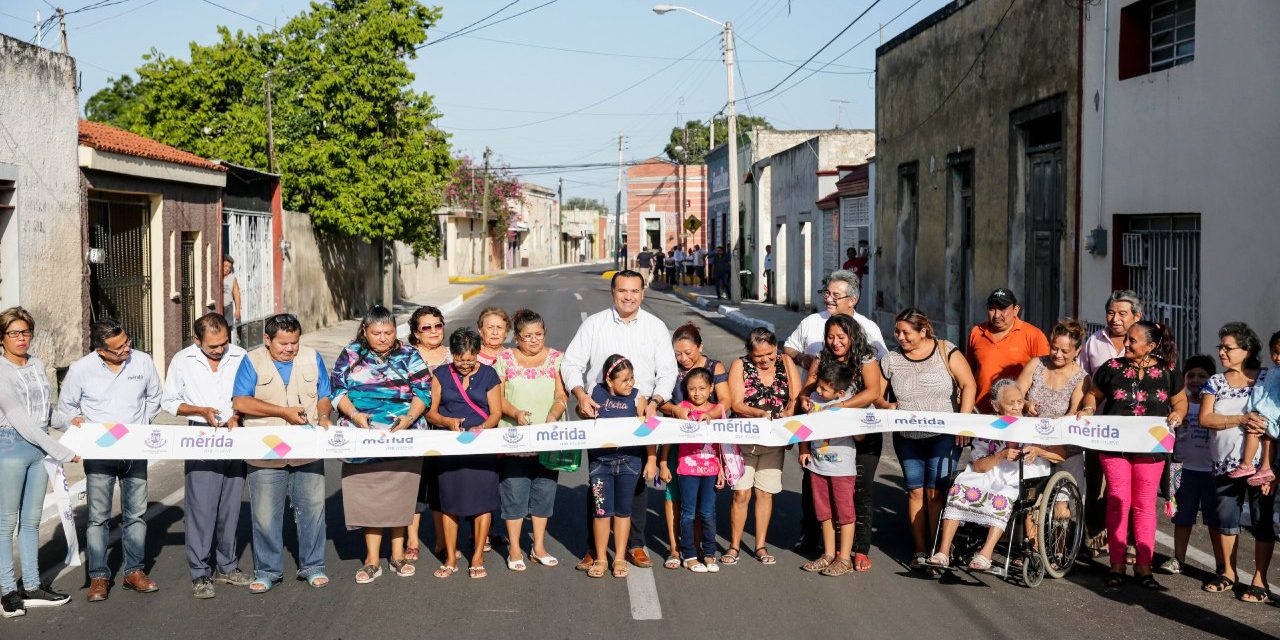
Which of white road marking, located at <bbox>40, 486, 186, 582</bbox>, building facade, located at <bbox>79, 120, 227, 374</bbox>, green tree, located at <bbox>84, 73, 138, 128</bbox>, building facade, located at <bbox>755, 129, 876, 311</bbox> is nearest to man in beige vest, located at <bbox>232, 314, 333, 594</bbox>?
white road marking, located at <bbox>40, 486, 186, 582</bbox>

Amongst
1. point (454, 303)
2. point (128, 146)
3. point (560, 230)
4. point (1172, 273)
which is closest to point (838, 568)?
point (1172, 273)

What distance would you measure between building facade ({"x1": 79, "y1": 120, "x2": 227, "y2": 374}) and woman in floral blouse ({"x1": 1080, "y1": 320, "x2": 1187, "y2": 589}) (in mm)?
11506

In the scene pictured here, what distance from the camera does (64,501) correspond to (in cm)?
687

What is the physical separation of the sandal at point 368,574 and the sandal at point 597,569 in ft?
4.05

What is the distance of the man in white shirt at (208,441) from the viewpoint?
22.4 feet

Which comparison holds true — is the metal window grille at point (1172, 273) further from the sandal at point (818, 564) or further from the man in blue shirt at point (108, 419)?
the man in blue shirt at point (108, 419)

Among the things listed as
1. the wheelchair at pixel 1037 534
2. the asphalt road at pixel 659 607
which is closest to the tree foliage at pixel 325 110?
the asphalt road at pixel 659 607

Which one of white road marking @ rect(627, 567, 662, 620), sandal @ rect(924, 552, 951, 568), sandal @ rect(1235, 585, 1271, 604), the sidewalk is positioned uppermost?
the sidewalk

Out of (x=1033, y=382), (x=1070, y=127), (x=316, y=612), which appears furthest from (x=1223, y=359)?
(x=1070, y=127)

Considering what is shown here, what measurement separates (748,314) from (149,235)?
15812 millimetres

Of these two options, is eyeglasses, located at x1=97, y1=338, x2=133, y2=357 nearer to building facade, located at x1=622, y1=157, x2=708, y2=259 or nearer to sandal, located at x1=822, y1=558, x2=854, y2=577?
sandal, located at x1=822, y1=558, x2=854, y2=577

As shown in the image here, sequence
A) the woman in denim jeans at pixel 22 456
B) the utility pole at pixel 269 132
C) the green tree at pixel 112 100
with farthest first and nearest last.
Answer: the green tree at pixel 112 100
the utility pole at pixel 269 132
the woman in denim jeans at pixel 22 456

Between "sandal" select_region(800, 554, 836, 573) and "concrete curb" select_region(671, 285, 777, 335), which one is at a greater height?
"concrete curb" select_region(671, 285, 777, 335)

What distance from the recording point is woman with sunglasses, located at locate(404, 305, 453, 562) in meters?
7.30
